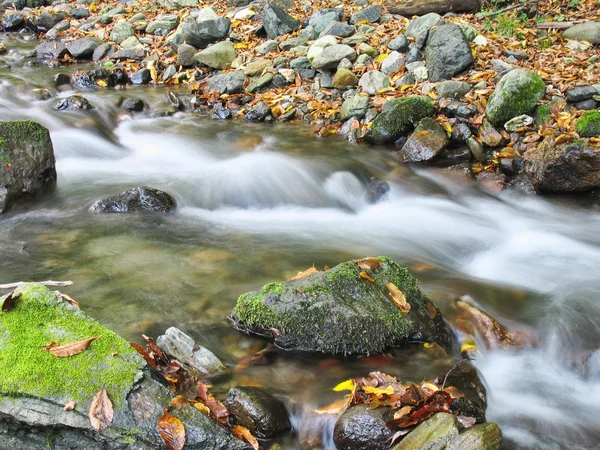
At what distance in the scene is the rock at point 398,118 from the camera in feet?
28.9

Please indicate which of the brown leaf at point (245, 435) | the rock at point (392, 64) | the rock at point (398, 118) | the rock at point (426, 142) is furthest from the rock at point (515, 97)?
the brown leaf at point (245, 435)

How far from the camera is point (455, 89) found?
9180mm

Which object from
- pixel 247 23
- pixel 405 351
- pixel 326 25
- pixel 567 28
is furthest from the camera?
pixel 247 23

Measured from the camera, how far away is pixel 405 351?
4059mm

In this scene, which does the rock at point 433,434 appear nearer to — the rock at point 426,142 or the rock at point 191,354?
the rock at point 191,354

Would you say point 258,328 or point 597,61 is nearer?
point 258,328

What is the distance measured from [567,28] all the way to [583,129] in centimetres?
416

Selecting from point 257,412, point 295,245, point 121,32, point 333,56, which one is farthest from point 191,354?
A: point 121,32

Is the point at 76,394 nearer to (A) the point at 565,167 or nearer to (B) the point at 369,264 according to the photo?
(B) the point at 369,264

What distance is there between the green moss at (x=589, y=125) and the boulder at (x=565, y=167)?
50cm

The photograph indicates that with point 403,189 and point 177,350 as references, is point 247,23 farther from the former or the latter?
point 177,350

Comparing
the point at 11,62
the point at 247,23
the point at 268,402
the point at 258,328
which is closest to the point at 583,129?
the point at 258,328

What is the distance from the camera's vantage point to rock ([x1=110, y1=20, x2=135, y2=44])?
1454cm

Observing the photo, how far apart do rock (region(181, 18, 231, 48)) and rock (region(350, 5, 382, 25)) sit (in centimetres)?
327
